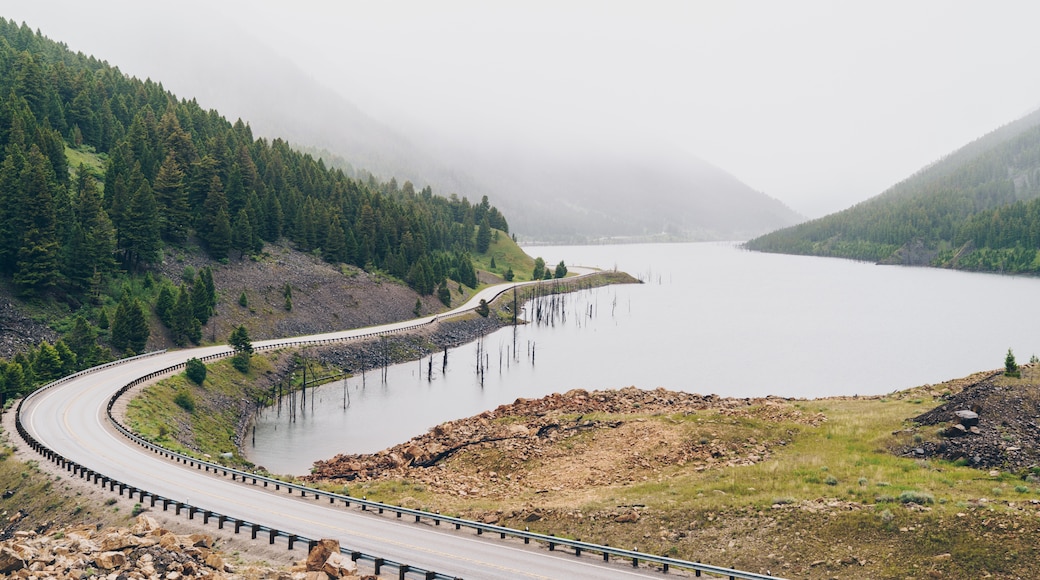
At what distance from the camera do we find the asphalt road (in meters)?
25.6

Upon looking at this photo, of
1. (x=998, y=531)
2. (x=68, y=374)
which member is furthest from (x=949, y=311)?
(x=68, y=374)

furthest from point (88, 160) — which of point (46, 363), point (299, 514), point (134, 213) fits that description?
point (299, 514)

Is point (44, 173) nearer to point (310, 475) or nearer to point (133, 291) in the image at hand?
point (133, 291)

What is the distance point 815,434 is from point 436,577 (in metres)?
33.5

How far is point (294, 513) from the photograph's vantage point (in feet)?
106

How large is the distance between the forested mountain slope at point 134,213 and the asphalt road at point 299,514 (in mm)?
14001

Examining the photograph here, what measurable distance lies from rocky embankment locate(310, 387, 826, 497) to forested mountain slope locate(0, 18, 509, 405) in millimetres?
38846

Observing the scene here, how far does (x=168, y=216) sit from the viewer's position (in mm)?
105438

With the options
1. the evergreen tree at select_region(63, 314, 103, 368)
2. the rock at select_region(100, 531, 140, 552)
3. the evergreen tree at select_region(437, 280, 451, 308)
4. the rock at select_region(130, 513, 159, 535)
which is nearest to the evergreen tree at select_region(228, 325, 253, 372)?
the evergreen tree at select_region(63, 314, 103, 368)

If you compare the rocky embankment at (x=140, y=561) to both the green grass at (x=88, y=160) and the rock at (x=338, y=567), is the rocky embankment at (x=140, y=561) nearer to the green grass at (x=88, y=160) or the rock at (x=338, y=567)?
the rock at (x=338, y=567)

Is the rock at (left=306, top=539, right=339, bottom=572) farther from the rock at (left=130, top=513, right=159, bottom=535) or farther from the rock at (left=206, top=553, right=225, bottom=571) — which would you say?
the rock at (left=130, top=513, right=159, bottom=535)

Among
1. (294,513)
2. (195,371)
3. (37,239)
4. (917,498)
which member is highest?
(37,239)

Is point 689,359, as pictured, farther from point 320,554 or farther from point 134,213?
point 134,213

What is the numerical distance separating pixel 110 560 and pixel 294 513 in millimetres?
11039
